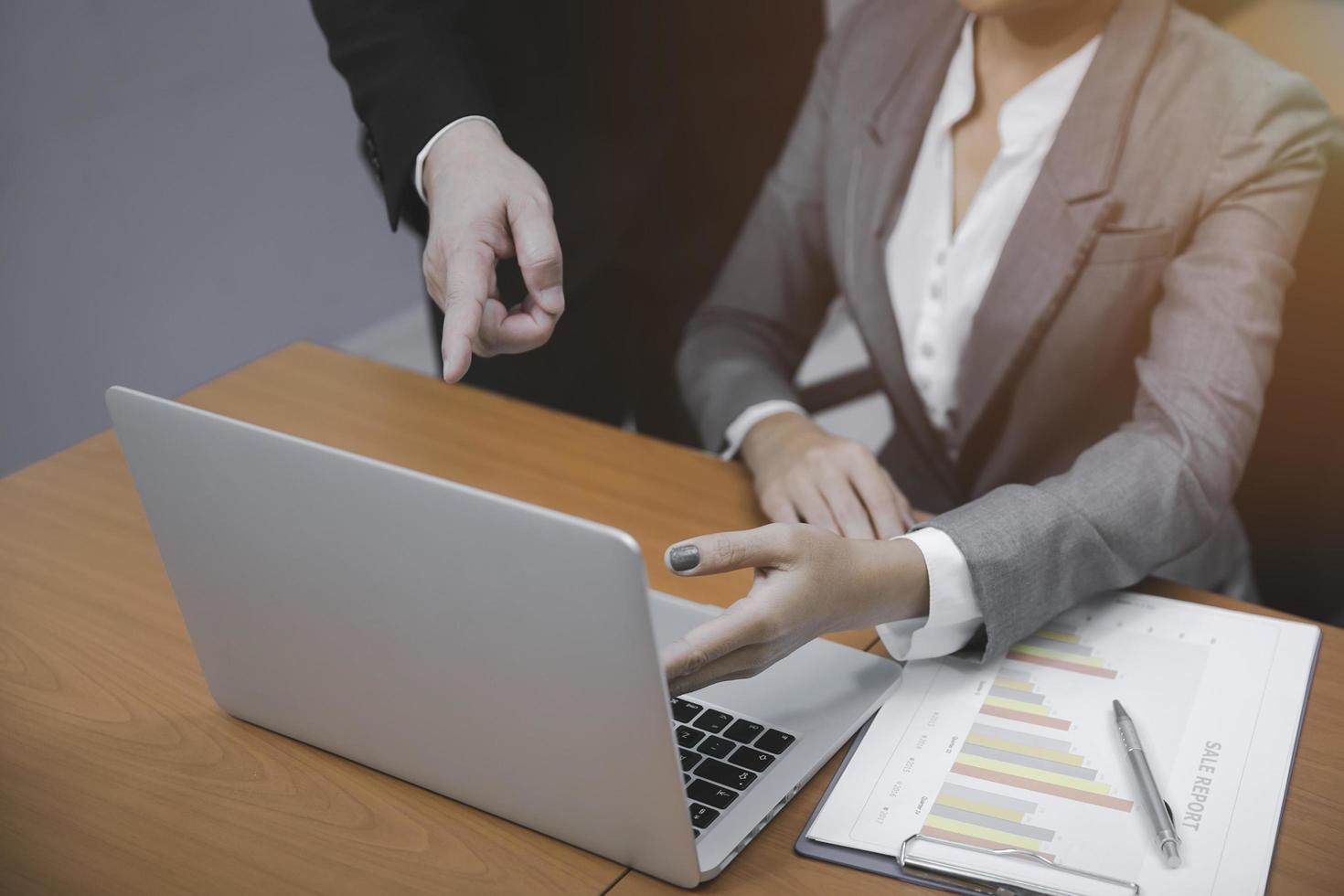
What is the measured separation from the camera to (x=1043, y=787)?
85 centimetres

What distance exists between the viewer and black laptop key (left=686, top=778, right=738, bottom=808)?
84 centimetres

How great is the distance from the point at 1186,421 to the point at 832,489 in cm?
33

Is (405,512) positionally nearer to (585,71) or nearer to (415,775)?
(415,775)

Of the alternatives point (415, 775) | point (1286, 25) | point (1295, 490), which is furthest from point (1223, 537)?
point (415, 775)

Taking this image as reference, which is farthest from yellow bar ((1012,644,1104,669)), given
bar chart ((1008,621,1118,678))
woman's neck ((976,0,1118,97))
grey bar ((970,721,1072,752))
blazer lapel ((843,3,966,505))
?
woman's neck ((976,0,1118,97))

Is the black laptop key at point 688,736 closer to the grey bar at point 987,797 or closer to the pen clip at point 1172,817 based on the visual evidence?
the grey bar at point 987,797

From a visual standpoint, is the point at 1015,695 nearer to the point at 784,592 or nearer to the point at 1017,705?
the point at 1017,705

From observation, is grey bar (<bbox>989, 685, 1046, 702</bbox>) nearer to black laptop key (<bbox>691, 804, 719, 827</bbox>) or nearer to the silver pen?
Answer: the silver pen

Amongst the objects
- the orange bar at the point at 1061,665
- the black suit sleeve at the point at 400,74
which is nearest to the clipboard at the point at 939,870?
the orange bar at the point at 1061,665

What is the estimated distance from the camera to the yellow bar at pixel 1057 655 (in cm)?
98

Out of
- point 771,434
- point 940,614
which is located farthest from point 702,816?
point 771,434

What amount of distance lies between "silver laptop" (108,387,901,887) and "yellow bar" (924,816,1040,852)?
0.10 meters

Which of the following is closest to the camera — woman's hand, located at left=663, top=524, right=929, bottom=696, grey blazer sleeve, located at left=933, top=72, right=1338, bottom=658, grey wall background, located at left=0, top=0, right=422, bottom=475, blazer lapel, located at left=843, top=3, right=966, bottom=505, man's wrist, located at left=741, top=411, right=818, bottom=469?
woman's hand, located at left=663, top=524, right=929, bottom=696

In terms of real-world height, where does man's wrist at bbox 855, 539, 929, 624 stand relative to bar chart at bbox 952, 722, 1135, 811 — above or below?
above
